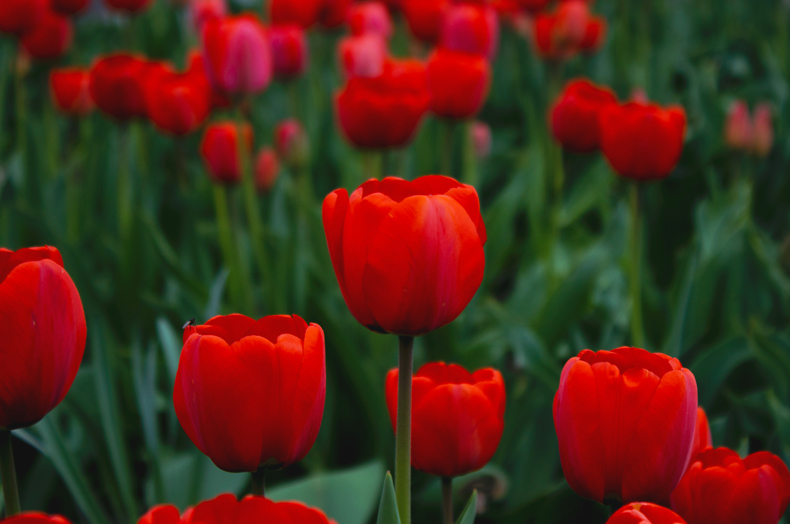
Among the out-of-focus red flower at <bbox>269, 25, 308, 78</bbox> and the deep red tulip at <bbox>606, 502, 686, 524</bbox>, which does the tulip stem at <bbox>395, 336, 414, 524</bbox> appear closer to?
the deep red tulip at <bbox>606, 502, 686, 524</bbox>

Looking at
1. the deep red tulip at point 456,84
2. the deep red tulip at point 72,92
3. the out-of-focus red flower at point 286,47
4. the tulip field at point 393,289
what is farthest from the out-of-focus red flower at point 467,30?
the deep red tulip at point 72,92

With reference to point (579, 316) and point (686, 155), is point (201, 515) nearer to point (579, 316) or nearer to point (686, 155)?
point (579, 316)

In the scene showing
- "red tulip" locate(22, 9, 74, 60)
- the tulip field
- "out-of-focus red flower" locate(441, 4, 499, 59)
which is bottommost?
the tulip field

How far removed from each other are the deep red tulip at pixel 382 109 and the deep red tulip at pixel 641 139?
12.4 inches

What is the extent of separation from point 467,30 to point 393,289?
1283mm

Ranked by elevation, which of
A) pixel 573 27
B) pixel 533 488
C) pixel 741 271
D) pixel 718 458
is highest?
pixel 573 27

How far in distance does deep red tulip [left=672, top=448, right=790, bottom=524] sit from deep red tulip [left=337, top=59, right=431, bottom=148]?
807mm

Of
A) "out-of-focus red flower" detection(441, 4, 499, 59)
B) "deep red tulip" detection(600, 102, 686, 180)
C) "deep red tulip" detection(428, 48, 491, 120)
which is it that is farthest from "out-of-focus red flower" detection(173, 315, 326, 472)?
"out-of-focus red flower" detection(441, 4, 499, 59)

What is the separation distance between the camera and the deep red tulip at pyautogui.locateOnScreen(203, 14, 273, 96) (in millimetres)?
1211

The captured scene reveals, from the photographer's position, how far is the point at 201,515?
35 cm

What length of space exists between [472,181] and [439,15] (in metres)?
0.48

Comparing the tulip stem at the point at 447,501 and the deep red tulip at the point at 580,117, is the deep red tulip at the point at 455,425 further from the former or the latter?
the deep red tulip at the point at 580,117

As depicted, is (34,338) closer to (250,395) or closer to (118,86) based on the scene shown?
(250,395)

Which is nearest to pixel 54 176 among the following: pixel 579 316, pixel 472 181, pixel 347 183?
pixel 347 183
